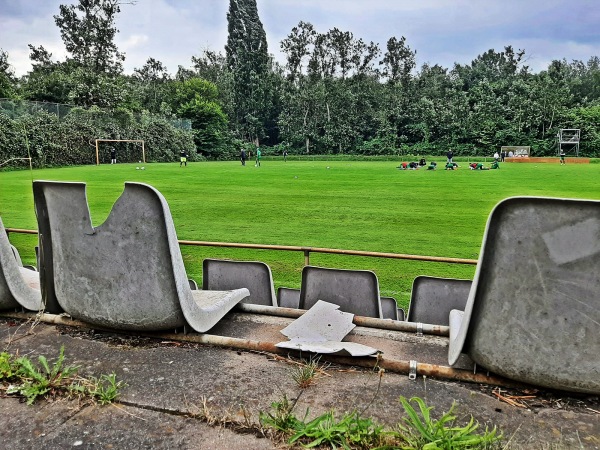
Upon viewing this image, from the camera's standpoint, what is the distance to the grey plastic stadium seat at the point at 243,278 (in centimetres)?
330

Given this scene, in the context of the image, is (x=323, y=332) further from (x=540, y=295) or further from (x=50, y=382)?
(x=50, y=382)

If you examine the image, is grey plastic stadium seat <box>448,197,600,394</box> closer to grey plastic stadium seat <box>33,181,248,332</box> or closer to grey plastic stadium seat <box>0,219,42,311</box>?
grey plastic stadium seat <box>33,181,248,332</box>

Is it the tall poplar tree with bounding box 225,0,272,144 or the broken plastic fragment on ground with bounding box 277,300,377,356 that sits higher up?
the tall poplar tree with bounding box 225,0,272,144

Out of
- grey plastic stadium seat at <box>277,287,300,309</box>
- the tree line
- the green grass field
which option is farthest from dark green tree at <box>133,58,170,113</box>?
grey plastic stadium seat at <box>277,287,300,309</box>

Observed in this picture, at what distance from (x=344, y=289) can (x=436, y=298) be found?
66 cm

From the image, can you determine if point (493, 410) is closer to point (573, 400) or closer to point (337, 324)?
point (573, 400)

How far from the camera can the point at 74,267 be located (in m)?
2.29

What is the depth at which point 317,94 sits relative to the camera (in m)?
53.4

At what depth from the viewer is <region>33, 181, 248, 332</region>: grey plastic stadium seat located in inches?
82.1

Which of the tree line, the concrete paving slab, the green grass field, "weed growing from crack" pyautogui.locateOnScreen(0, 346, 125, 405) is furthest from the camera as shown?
the tree line

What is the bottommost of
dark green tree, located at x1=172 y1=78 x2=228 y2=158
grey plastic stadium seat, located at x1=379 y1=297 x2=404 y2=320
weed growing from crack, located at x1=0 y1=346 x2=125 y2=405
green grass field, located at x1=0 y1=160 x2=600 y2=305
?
green grass field, located at x1=0 y1=160 x2=600 y2=305

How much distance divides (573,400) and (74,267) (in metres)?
2.21

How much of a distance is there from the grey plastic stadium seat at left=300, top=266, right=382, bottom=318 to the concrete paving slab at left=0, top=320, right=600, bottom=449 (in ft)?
3.03

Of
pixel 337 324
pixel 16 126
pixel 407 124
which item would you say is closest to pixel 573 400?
pixel 337 324
